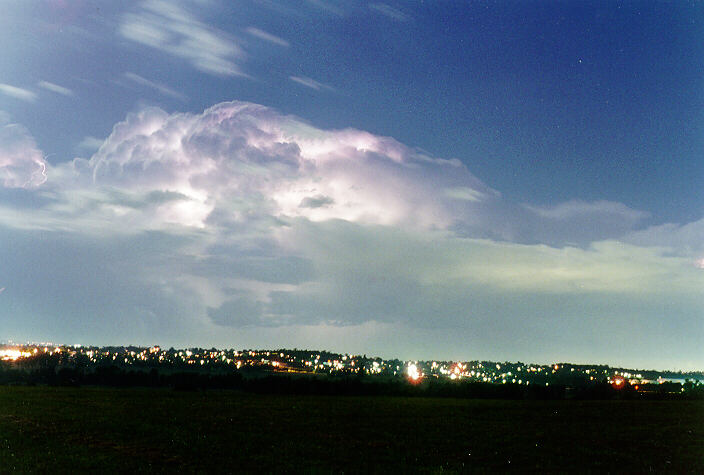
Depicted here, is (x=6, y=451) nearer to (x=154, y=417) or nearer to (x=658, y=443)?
(x=154, y=417)

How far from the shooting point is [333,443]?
46250mm

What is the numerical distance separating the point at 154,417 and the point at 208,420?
6612mm

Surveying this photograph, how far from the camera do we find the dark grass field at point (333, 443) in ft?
118

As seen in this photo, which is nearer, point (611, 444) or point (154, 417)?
point (611, 444)

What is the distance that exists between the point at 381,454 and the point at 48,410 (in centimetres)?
4580

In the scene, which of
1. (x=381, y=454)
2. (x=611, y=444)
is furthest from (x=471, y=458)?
(x=611, y=444)

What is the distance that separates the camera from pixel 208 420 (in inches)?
2463

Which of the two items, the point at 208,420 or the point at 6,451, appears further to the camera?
the point at 208,420

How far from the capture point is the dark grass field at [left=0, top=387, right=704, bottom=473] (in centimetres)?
3600

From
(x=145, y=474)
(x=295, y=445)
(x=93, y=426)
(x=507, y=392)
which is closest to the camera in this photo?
(x=145, y=474)

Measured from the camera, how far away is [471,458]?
4000 cm

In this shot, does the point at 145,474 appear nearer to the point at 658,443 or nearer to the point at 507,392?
the point at 658,443

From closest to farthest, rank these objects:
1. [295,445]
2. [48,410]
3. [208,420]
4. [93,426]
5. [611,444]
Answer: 1. [295,445]
2. [611,444]
3. [93,426]
4. [208,420]
5. [48,410]

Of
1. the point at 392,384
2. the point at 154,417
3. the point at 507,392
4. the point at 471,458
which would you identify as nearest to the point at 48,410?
the point at 154,417
